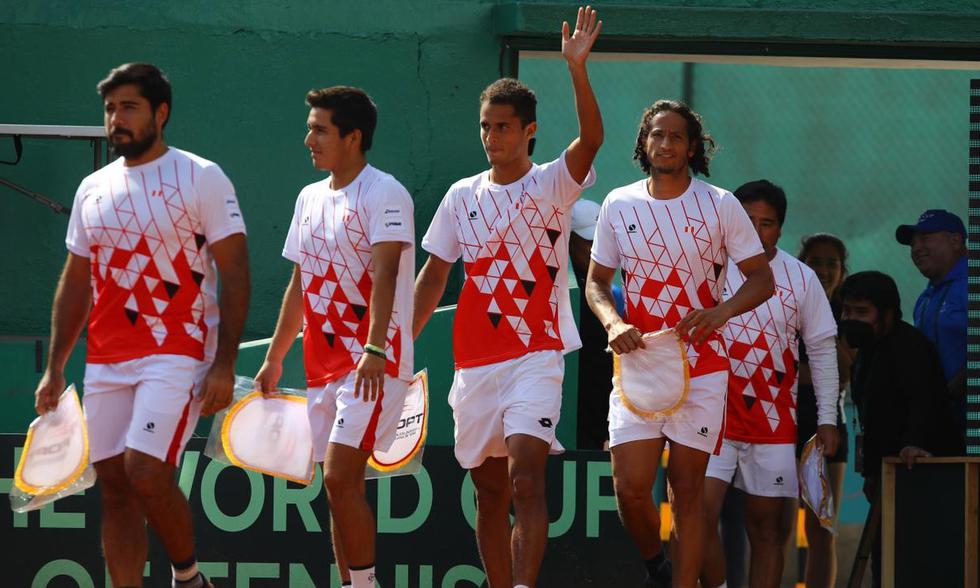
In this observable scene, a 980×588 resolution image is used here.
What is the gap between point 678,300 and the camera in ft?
22.9

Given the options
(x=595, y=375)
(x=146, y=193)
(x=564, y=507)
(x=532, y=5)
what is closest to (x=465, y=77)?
(x=532, y=5)

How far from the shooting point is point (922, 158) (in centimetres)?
1262

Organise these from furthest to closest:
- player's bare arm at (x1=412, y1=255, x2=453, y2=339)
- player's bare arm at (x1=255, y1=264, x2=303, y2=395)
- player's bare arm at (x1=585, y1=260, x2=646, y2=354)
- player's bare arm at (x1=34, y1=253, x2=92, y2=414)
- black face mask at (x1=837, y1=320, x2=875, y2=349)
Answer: black face mask at (x1=837, y1=320, x2=875, y2=349) < player's bare arm at (x1=412, y1=255, x2=453, y2=339) < player's bare arm at (x1=255, y1=264, x2=303, y2=395) < player's bare arm at (x1=585, y1=260, x2=646, y2=354) < player's bare arm at (x1=34, y1=253, x2=92, y2=414)

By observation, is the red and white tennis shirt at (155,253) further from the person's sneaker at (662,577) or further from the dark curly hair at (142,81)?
the person's sneaker at (662,577)

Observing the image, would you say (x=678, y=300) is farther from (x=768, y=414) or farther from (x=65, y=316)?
(x=65, y=316)

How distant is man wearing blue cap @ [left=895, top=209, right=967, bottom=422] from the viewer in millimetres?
8406

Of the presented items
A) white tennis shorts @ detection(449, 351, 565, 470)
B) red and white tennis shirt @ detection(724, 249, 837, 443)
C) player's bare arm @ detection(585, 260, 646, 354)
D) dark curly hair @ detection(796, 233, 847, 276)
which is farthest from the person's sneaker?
dark curly hair @ detection(796, 233, 847, 276)

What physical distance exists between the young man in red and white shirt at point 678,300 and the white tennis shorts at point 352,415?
0.97 meters

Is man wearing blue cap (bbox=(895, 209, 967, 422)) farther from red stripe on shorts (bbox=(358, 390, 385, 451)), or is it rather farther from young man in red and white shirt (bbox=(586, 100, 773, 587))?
red stripe on shorts (bbox=(358, 390, 385, 451))

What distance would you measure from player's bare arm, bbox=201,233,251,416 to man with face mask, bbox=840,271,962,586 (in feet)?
11.2

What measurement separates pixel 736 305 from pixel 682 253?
330mm

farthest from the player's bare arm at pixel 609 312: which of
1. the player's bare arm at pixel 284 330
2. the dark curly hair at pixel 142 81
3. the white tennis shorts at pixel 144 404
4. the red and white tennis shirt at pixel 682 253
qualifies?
the dark curly hair at pixel 142 81

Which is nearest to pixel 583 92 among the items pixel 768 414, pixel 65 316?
pixel 768 414

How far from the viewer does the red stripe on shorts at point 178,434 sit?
249 inches
